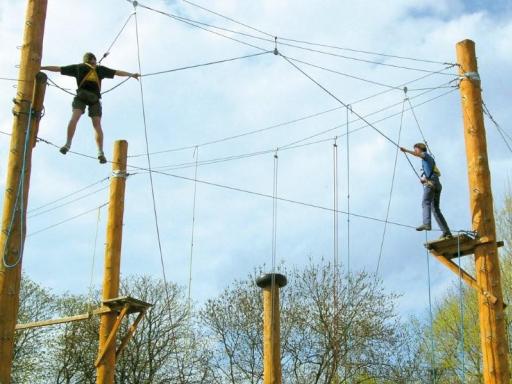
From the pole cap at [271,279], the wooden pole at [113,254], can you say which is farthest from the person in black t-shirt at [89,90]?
the wooden pole at [113,254]

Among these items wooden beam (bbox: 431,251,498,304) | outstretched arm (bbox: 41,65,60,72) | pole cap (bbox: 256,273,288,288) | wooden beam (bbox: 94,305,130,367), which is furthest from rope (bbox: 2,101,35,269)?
wooden beam (bbox: 431,251,498,304)

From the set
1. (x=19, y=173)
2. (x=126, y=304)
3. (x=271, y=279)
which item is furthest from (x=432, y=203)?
(x=19, y=173)

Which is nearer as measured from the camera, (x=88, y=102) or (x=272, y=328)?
(x=272, y=328)

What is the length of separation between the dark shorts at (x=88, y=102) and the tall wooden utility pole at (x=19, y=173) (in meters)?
1.35

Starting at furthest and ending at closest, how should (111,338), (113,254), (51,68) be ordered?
(113,254), (111,338), (51,68)

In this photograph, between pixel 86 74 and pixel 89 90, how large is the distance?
6.1 inches

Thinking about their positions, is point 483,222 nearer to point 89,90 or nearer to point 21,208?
point 89,90

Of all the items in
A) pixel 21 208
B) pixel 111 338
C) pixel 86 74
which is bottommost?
pixel 111 338

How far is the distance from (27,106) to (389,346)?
14.3 meters

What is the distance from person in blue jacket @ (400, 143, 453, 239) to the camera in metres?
7.89

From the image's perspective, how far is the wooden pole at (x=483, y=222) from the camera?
276 inches

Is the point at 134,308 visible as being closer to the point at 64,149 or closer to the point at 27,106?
the point at 64,149

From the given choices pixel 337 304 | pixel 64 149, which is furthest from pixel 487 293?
pixel 337 304

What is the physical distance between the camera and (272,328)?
23.0 feet
